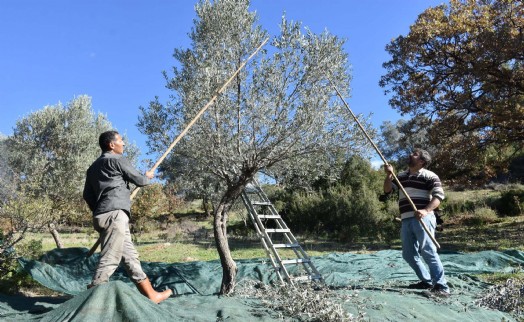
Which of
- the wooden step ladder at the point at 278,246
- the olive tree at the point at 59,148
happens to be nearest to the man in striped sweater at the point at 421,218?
the wooden step ladder at the point at 278,246

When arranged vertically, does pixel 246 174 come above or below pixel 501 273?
above

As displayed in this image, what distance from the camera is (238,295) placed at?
240 inches

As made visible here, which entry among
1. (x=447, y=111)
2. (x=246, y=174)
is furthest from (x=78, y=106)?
(x=447, y=111)

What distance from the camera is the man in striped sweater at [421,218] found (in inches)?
247

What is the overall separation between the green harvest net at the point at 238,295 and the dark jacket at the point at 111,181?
3.55ft

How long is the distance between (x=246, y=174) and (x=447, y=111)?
12649mm

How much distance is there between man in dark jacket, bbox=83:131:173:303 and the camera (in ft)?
16.6

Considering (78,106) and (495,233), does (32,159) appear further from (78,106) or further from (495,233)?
(495,233)

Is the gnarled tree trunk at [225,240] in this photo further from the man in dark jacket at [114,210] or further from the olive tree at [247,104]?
the man in dark jacket at [114,210]

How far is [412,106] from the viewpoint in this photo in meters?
17.9

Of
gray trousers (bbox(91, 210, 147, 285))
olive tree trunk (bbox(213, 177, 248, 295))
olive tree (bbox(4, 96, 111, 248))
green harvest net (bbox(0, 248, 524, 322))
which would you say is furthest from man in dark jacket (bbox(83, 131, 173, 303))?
olive tree (bbox(4, 96, 111, 248))

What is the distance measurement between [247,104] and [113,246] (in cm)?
359

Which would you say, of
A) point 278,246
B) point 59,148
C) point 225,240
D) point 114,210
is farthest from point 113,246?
point 59,148

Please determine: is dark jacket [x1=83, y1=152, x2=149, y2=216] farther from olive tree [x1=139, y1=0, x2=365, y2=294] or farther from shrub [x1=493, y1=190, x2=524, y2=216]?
shrub [x1=493, y1=190, x2=524, y2=216]
